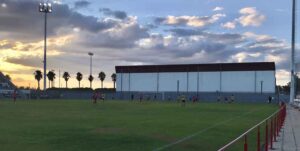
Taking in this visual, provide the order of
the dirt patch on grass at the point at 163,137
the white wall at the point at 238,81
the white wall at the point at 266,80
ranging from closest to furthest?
the dirt patch on grass at the point at 163,137 → the white wall at the point at 266,80 → the white wall at the point at 238,81

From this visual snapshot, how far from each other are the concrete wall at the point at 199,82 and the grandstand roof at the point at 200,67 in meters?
0.81

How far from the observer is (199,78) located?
4956 inches

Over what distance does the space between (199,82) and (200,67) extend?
3.75m

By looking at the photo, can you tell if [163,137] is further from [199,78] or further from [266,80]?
[199,78]

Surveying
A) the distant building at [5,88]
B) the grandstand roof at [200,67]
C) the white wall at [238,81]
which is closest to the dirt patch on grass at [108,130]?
the distant building at [5,88]

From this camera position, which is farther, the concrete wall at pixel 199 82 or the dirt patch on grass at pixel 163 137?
the concrete wall at pixel 199 82

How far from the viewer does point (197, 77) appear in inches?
4970

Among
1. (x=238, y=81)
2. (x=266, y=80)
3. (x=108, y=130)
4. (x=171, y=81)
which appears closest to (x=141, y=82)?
(x=171, y=81)

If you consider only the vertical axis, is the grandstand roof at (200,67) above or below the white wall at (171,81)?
above

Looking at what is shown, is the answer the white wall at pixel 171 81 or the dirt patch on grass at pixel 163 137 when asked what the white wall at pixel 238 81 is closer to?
the white wall at pixel 171 81

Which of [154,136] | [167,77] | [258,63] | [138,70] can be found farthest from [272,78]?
[154,136]

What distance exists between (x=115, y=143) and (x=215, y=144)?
362 centimetres

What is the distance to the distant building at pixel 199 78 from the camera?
118 metres

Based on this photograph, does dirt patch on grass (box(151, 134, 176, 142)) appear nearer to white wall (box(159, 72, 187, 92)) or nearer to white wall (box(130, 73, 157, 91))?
white wall (box(159, 72, 187, 92))
